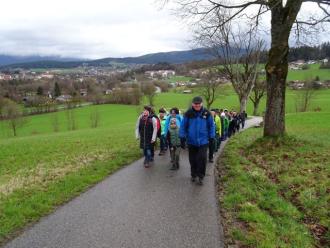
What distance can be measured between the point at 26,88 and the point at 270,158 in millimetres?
114074

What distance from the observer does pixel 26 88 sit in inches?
4466

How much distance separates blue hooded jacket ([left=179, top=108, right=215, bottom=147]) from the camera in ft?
28.6

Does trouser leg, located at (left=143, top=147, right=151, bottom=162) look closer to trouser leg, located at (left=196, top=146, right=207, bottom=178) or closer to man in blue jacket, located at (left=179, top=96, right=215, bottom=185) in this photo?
man in blue jacket, located at (left=179, top=96, right=215, bottom=185)

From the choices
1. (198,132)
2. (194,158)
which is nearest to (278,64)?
(198,132)

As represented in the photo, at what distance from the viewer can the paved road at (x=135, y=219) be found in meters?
5.48

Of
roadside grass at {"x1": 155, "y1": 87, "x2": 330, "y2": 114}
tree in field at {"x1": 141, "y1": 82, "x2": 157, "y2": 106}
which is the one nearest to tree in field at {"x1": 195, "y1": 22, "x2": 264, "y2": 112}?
roadside grass at {"x1": 155, "y1": 87, "x2": 330, "y2": 114}

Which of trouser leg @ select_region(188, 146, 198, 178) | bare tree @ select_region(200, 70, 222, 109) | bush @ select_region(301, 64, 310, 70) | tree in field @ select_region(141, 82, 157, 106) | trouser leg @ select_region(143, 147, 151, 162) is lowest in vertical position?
tree in field @ select_region(141, 82, 157, 106)

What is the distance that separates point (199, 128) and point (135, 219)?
10.6 feet

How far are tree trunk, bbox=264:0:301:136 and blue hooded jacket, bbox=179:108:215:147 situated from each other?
17.0 ft

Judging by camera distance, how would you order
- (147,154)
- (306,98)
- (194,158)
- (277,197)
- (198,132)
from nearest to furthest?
(277,197) → (198,132) → (194,158) → (147,154) → (306,98)

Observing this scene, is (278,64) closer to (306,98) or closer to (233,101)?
(306,98)

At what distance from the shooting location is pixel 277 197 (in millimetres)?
7590

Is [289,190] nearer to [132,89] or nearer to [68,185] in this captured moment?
[68,185]

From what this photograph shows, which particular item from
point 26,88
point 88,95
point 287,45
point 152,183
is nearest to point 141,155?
point 152,183
